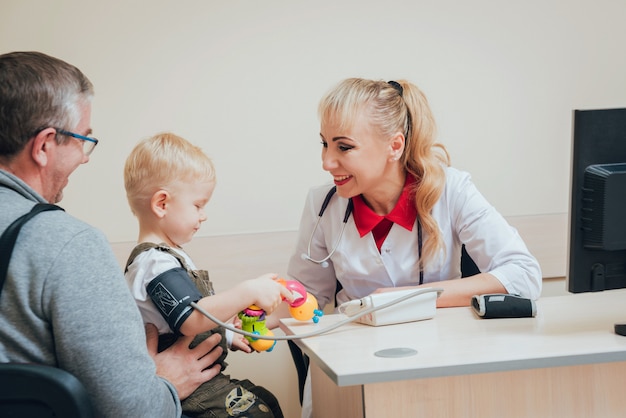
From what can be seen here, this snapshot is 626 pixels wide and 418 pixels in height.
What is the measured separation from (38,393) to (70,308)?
16cm

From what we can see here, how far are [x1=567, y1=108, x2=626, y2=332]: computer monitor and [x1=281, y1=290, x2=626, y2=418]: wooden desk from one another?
16 centimetres

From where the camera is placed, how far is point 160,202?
73.4 inches

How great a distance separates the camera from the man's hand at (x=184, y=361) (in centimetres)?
175

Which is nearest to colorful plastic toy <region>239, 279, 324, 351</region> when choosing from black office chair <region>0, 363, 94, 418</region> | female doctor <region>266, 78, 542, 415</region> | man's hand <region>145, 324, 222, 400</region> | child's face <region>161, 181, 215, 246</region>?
man's hand <region>145, 324, 222, 400</region>

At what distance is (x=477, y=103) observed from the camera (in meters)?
3.08

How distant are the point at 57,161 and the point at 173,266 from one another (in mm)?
417

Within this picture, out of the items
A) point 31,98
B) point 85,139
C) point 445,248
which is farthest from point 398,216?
point 31,98

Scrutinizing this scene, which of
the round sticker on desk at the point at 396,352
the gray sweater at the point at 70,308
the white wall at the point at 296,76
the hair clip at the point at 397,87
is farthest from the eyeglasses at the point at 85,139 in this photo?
the white wall at the point at 296,76

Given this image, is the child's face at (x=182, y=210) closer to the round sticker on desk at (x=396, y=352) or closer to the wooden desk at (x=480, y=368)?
the wooden desk at (x=480, y=368)

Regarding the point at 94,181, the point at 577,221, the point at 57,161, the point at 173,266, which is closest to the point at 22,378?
the point at 57,161

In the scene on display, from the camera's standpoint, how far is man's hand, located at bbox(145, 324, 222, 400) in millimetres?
1749

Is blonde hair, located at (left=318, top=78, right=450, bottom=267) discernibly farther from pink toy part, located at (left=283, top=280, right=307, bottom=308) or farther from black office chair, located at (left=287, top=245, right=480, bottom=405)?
pink toy part, located at (left=283, top=280, right=307, bottom=308)

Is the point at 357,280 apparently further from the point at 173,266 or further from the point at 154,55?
the point at 154,55

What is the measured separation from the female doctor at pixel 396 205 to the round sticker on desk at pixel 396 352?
0.64 metres
